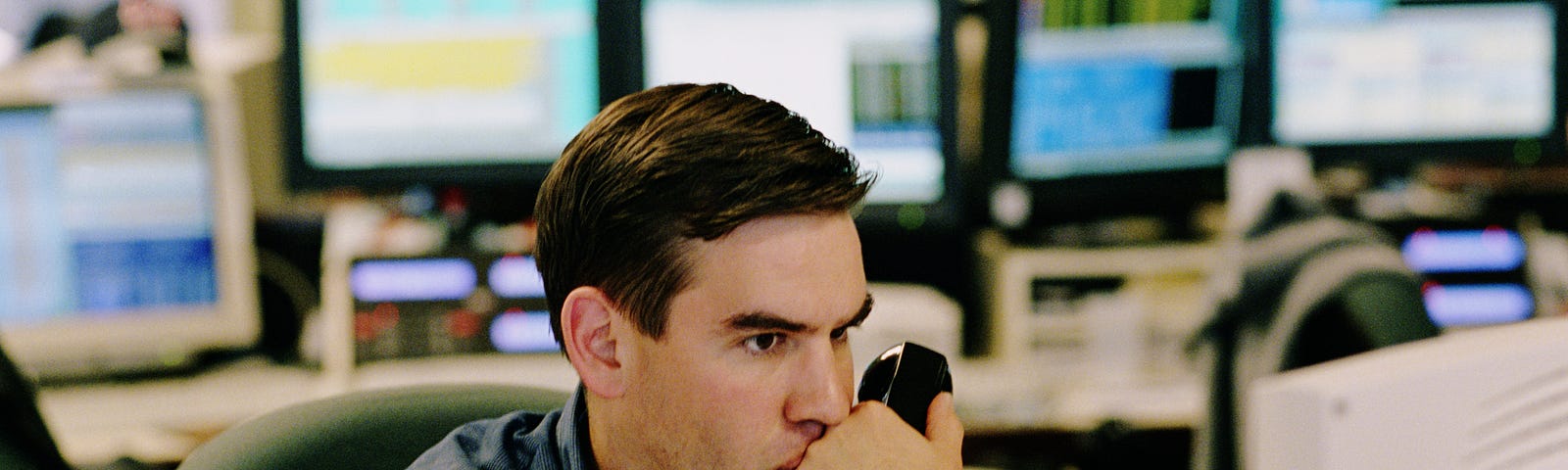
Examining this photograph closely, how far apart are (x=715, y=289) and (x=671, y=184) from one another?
0.07m

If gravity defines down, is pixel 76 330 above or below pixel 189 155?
below

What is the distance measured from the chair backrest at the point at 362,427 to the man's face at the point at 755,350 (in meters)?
0.24

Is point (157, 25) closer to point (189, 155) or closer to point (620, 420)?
point (189, 155)

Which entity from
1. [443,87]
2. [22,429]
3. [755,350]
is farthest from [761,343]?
[443,87]

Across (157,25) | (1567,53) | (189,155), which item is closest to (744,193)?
(189,155)

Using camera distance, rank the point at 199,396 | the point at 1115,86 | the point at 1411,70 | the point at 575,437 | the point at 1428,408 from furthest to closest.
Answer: the point at 1411,70 → the point at 1115,86 → the point at 199,396 → the point at 575,437 → the point at 1428,408

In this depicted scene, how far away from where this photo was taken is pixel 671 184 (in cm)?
85

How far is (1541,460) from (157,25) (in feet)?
6.50

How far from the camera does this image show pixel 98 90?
6.19 feet

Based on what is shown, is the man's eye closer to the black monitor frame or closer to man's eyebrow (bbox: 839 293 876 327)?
man's eyebrow (bbox: 839 293 876 327)

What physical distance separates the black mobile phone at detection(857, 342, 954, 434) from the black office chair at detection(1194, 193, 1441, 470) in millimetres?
448

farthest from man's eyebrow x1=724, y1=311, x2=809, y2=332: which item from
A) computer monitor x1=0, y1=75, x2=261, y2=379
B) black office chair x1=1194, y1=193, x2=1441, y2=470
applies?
computer monitor x1=0, y1=75, x2=261, y2=379

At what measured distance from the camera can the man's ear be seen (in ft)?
2.93

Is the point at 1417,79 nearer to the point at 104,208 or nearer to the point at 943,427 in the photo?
the point at 943,427
